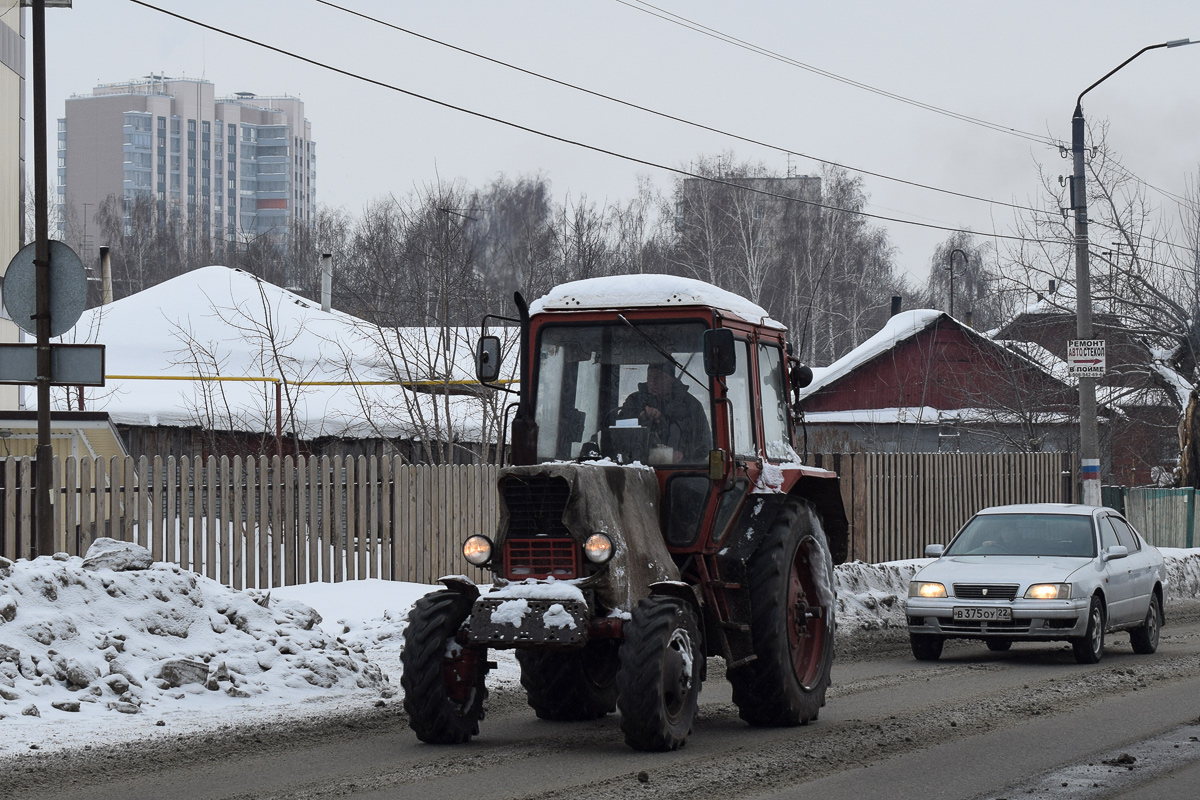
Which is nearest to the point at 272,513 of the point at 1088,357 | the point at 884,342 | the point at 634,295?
the point at 634,295

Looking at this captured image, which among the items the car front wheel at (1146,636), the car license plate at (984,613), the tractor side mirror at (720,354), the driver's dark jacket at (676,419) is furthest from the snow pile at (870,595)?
the tractor side mirror at (720,354)

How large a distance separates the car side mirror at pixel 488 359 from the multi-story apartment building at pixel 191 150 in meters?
138

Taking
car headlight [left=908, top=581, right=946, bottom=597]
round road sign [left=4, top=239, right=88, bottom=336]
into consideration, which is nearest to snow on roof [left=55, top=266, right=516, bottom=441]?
car headlight [left=908, top=581, right=946, bottom=597]

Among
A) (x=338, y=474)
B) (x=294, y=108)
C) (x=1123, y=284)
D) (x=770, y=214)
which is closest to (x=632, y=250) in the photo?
(x=770, y=214)

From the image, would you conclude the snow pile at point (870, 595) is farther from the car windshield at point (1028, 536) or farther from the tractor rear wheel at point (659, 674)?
the tractor rear wheel at point (659, 674)

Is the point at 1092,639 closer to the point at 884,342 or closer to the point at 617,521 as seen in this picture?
the point at 617,521

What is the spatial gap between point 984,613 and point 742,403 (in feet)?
16.1

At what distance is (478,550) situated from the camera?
8047mm

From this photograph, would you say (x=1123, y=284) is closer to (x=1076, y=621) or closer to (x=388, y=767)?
(x=1076, y=621)

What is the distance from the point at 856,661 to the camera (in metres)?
13.2

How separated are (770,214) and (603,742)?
207ft

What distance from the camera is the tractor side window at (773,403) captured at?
379 inches

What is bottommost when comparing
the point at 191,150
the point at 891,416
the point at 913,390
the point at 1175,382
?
the point at 891,416

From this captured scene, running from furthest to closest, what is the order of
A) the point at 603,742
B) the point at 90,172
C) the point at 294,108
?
the point at 294,108
the point at 90,172
the point at 603,742
